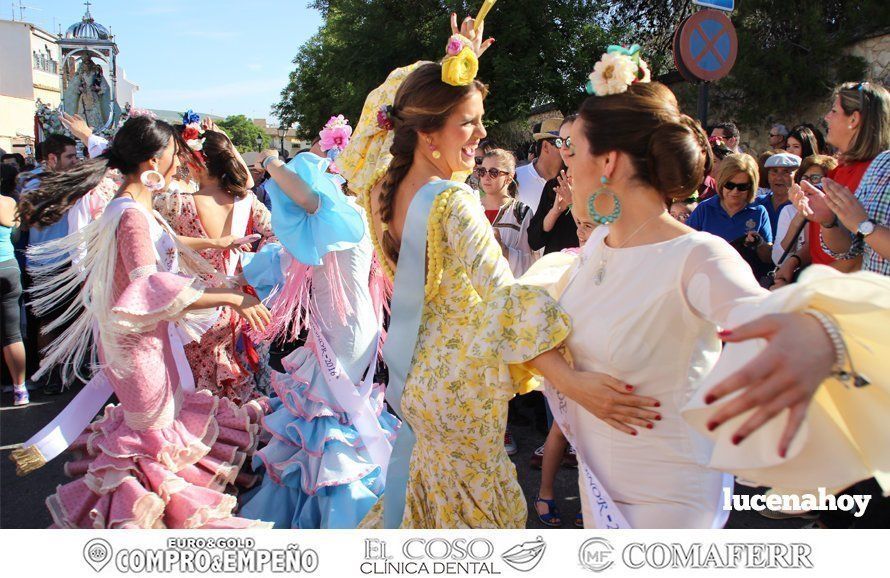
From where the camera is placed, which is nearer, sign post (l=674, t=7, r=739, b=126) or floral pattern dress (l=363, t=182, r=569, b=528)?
floral pattern dress (l=363, t=182, r=569, b=528)

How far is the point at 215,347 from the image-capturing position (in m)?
4.04

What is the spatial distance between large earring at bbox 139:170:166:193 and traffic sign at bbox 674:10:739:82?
3947 millimetres

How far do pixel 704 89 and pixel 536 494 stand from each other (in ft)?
12.0

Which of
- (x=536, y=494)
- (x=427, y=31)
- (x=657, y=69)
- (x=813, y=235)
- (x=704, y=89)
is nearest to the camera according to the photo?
(x=813, y=235)

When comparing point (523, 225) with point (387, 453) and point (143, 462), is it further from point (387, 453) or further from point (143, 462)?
point (143, 462)

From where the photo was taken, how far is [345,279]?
139 inches

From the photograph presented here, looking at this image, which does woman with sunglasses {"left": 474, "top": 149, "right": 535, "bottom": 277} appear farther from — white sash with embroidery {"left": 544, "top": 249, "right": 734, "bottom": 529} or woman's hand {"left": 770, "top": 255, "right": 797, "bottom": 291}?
white sash with embroidery {"left": 544, "top": 249, "right": 734, "bottom": 529}

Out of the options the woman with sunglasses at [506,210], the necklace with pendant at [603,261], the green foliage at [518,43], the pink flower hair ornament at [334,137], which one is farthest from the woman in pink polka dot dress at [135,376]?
the green foliage at [518,43]

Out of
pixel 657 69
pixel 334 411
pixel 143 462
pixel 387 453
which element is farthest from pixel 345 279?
pixel 657 69

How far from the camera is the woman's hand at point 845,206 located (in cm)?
278

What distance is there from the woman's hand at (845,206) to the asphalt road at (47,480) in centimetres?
161

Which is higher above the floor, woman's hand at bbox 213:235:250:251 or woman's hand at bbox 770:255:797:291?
woman's hand at bbox 213:235:250:251

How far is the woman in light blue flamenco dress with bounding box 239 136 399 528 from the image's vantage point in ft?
10.8

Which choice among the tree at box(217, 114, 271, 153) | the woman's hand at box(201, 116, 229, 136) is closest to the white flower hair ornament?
the woman's hand at box(201, 116, 229, 136)
